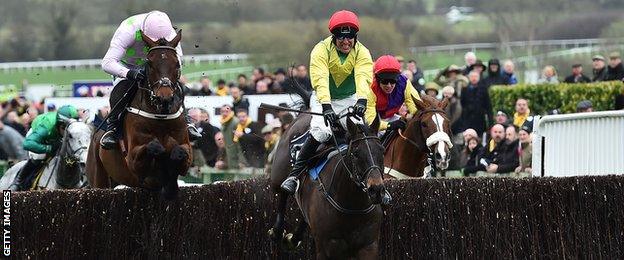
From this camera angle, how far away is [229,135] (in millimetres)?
17703

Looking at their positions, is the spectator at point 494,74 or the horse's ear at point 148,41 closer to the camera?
the horse's ear at point 148,41

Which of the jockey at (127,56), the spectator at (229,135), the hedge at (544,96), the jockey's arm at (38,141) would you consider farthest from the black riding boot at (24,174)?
the hedge at (544,96)

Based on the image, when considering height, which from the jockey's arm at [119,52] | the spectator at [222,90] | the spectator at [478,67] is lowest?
the spectator at [222,90]

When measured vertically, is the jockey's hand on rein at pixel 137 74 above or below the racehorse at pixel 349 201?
above

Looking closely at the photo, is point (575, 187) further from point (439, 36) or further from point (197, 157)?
point (439, 36)

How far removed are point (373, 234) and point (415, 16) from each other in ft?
48.7

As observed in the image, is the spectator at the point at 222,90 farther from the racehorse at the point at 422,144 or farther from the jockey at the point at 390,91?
the jockey at the point at 390,91

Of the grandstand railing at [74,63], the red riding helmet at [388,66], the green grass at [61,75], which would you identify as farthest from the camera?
the green grass at [61,75]

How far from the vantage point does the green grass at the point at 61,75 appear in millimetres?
25016

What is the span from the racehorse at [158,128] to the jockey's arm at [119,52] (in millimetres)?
214

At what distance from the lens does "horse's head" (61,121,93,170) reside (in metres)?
14.3

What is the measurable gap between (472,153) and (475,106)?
71.8 inches

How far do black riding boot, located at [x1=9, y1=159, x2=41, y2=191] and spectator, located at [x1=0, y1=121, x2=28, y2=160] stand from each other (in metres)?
4.78

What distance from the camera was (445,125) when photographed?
11.7m
